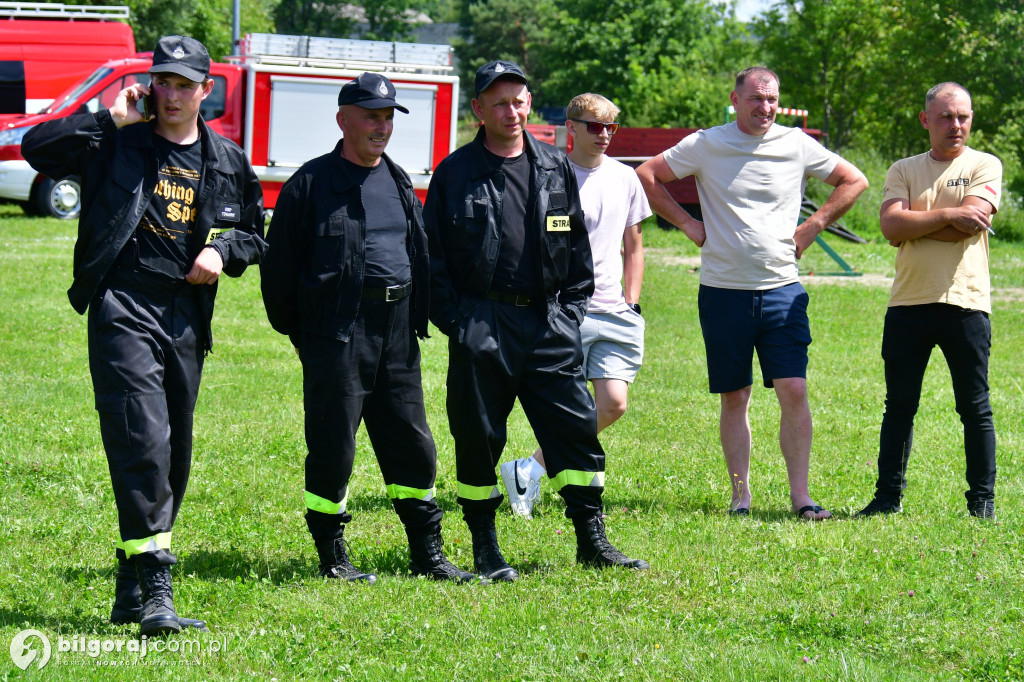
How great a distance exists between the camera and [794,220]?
→ 21.4 feet

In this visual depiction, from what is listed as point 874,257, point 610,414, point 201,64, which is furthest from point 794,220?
point 874,257

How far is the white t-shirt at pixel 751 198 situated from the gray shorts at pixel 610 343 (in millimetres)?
535

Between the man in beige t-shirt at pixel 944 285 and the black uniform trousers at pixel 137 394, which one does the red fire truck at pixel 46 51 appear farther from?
the black uniform trousers at pixel 137 394

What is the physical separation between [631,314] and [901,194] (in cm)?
159

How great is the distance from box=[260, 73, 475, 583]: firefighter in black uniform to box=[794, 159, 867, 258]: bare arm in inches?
90.3

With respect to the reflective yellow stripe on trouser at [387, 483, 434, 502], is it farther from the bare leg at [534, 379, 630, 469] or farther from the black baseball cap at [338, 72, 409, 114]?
the black baseball cap at [338, 72, 409, 114]

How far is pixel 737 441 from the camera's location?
6.60 m

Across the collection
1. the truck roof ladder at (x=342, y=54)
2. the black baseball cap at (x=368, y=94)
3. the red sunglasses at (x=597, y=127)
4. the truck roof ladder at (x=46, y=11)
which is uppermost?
the truck roof ladder at (x=46, y=11)

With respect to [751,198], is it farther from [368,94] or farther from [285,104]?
[285,104]

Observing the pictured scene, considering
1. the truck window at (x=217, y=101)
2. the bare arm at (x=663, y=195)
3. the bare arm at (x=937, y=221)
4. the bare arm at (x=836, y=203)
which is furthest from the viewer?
the truck window at (x=217, y=101)

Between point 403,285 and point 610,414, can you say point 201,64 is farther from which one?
point 610,414

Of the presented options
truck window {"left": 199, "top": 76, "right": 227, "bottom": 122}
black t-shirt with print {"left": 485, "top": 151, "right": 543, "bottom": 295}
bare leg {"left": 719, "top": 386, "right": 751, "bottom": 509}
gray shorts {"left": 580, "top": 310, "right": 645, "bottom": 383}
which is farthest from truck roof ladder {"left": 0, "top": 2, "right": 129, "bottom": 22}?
black t-shirt with print {"left": 485, "top": 151, "right": 543, "bottom": 295}

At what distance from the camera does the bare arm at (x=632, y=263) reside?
22.1 ft

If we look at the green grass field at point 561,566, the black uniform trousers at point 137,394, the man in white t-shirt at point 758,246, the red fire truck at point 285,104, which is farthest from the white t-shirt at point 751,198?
the red fire truck at point 285,104
